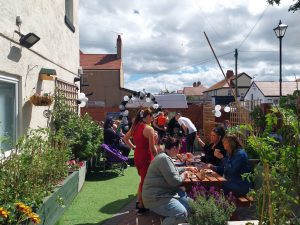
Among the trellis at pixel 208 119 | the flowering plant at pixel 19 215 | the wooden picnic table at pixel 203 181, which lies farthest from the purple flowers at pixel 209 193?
the trellis at pixel 208 119

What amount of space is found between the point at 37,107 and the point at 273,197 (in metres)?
5.33

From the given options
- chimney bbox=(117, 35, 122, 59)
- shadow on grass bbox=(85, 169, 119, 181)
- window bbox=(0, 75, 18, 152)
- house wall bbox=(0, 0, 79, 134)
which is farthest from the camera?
chimney bbox=(117, 35, 122, 59)

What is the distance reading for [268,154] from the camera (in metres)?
2.55

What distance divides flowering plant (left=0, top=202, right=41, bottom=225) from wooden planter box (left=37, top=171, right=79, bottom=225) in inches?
22.9

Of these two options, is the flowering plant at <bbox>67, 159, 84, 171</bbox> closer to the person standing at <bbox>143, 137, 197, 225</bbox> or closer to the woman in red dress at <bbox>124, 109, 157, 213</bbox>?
the woman in red dress at <bbox>124, 109, 157, 213</bbox>

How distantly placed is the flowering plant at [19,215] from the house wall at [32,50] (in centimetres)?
253

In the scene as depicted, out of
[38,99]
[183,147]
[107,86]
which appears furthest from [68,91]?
[107,86]

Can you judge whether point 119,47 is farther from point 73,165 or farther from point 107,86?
point 73,165

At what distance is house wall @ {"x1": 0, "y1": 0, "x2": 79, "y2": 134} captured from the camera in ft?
17.5

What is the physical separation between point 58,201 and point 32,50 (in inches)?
121

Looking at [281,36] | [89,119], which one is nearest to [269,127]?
[89,119]

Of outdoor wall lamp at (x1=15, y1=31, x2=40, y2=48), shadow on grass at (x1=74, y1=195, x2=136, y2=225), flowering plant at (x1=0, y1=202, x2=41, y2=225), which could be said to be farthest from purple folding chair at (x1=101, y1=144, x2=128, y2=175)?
flowering plant at (x1=0, y1=202, x2=41, y2=225)

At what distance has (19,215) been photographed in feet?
11.1

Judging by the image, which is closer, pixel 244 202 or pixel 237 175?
pixel 244 202
